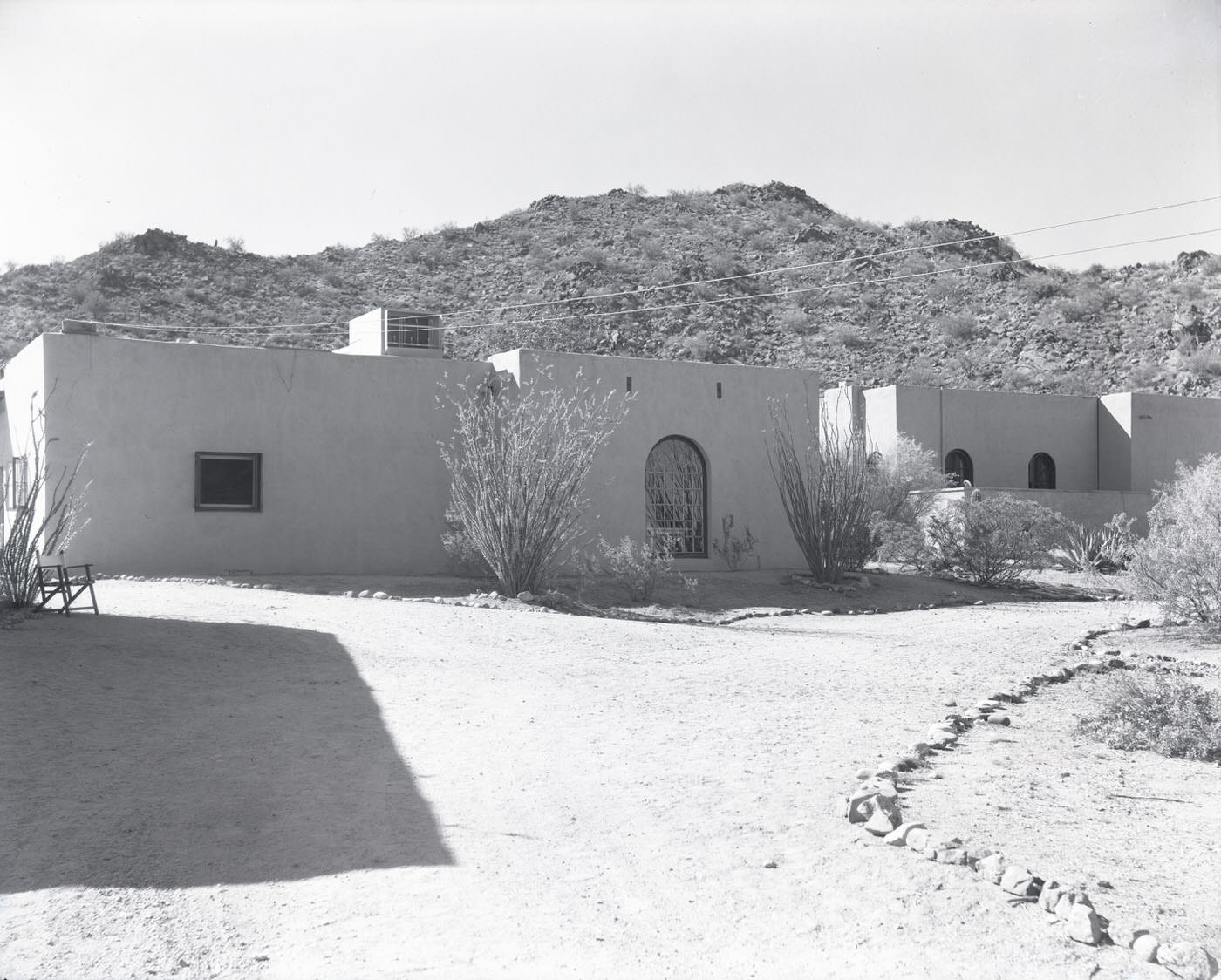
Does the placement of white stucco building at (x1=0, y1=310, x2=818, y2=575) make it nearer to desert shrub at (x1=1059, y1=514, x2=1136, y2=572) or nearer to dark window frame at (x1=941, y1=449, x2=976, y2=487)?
desert shrub at (x1=1059, y1=514, x2=1136, y2=572)

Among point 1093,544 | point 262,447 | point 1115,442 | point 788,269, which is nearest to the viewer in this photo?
point 262,447

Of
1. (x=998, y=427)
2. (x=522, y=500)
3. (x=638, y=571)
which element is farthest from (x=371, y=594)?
(x=998, y=427)

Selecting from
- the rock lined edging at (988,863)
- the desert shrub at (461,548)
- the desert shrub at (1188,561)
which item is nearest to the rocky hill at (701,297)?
the desert shrub at (461,548)

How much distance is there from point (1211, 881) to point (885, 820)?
117 cm

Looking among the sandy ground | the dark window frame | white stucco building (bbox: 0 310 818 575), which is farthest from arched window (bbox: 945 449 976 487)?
the sandy ground

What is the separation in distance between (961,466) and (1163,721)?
20763 mm

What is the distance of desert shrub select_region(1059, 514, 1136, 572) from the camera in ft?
65.6

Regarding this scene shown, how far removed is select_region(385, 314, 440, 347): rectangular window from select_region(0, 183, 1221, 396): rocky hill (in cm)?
1724

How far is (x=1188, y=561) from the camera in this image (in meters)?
11.9

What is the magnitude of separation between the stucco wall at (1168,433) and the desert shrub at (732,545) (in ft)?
42.2

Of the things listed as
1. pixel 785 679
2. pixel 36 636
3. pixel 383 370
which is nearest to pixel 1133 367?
pixel 383 370

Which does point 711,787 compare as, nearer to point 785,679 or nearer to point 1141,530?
point 785,679

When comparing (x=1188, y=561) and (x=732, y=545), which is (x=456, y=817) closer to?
(x=1188, y=561)

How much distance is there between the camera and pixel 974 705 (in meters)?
7.77
